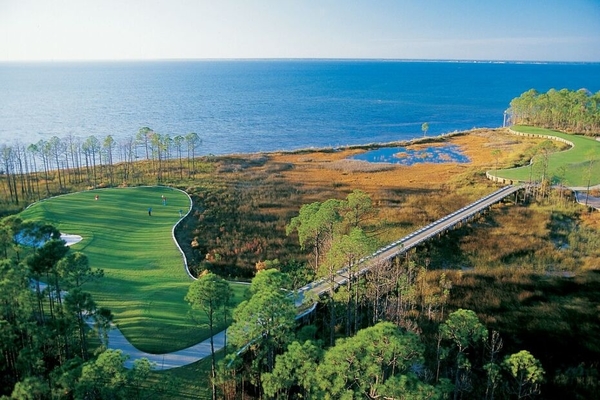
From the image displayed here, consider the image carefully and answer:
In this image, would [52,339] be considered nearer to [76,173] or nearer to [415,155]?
[76,173]

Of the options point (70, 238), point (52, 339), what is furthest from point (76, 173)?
point (52, 339)

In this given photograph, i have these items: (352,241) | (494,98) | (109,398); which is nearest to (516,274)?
(352,241)

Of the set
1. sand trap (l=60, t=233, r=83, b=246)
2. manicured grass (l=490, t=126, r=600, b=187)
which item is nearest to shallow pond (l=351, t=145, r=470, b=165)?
manicured grass (l=490, t=126, r=600, b=187)

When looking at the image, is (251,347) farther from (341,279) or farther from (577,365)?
(577,365)

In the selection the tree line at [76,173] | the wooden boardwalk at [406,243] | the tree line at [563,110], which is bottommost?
the wooden boardwalk at [406,243]

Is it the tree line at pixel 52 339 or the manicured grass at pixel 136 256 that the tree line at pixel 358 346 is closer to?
the tree line at pixel 52 339

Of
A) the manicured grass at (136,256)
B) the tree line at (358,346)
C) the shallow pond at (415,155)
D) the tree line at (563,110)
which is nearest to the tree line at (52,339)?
the manicured grass at (136,256)
